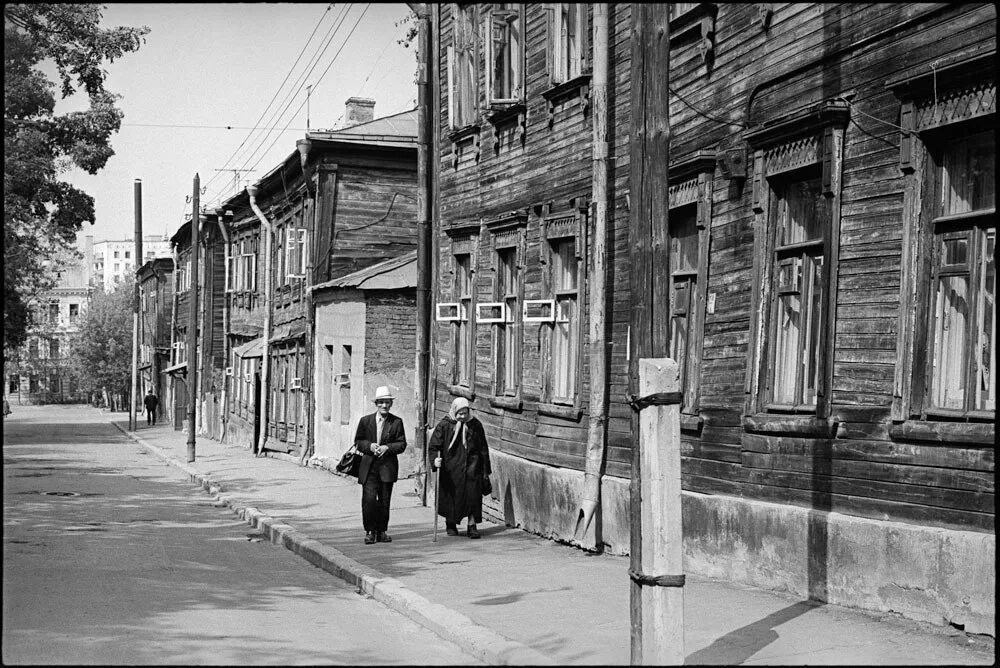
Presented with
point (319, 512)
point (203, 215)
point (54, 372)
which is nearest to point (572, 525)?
point (319, 512)

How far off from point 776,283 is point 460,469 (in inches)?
227

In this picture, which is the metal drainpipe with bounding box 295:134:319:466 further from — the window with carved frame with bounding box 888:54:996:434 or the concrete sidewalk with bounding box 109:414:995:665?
the window with carved frame with bounding box 888:54:996:434

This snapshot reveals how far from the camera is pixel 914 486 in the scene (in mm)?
9336

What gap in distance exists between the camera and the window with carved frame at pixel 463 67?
19938 mm

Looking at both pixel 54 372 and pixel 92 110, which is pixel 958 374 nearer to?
pixel 92 110

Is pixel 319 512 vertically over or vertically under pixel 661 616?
under

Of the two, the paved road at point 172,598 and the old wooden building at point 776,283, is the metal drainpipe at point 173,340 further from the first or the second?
the old wooden building at point 776,283

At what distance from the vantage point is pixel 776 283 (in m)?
11.7

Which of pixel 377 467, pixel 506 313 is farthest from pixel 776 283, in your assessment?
pixel 506 313

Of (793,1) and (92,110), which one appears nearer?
(793,1)

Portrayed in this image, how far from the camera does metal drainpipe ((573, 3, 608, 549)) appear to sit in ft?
47.7

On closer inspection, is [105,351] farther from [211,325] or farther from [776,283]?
[776,283]

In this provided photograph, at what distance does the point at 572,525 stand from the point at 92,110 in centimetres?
1864

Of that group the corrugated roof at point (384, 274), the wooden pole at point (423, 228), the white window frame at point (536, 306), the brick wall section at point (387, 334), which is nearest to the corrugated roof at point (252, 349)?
the corrugated roof at point (384, 274)
